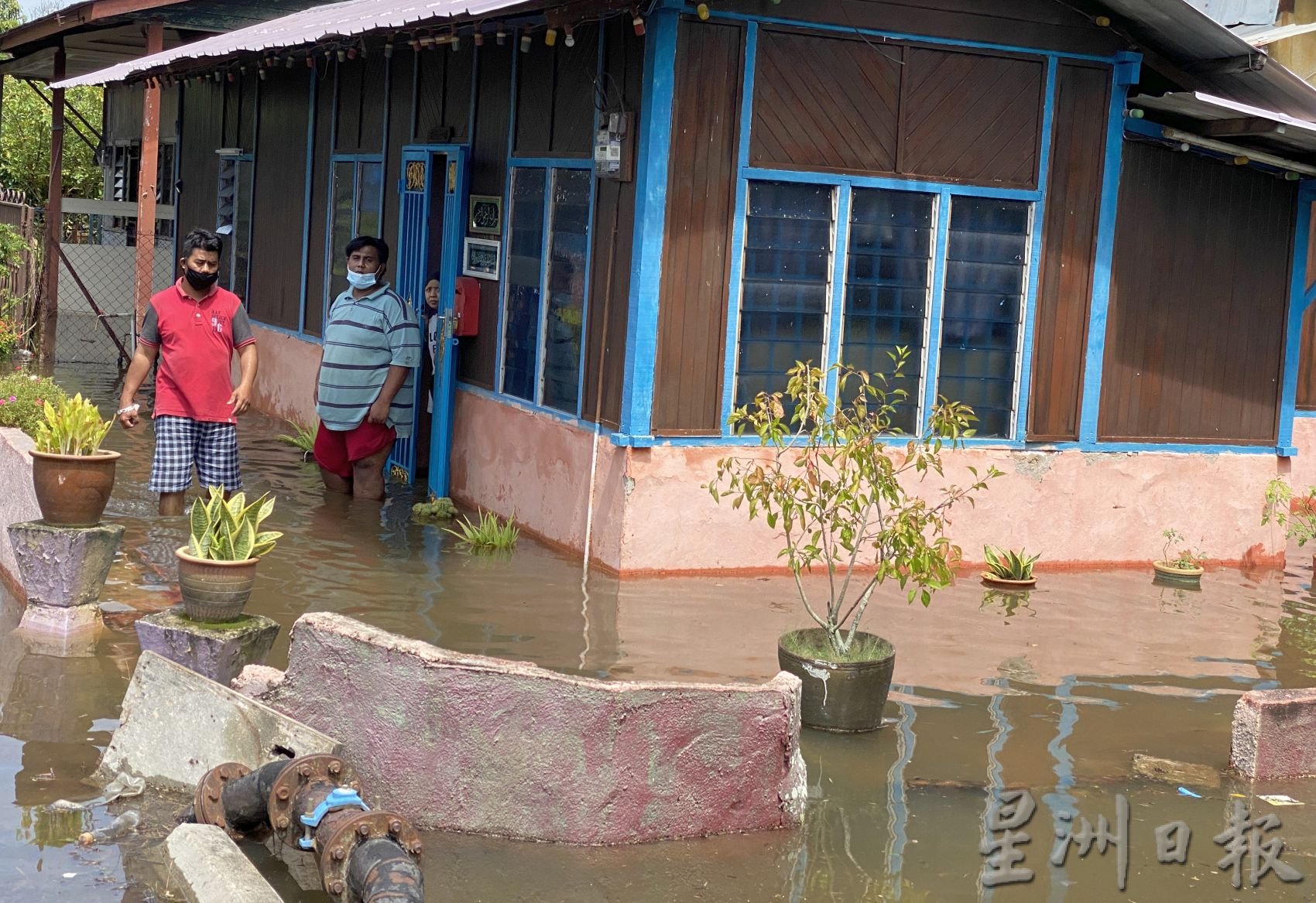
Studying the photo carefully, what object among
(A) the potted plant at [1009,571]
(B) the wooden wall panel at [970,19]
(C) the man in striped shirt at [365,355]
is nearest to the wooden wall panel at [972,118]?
(B) the wooden wall panel at [970,19]

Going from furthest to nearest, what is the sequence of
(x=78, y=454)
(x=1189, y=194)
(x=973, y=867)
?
(x=1189, y=194), (x=78, y=454), (x=973, y=867)

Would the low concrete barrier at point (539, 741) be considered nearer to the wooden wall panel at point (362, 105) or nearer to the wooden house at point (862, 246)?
the wooden house at point (862, 246)

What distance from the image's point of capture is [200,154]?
19250mm

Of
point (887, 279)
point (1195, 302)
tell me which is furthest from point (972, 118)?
point (1195, 302)

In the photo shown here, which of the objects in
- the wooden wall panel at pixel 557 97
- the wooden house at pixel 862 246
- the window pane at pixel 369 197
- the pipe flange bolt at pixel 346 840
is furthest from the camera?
the window pane at pixel 369 197

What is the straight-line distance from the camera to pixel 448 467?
38.6 ft

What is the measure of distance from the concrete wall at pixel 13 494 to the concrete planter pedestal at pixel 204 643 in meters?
1.70

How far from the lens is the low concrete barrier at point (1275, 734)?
6.36 meters

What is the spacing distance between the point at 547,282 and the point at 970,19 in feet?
10.5

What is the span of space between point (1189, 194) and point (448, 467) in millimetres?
5602

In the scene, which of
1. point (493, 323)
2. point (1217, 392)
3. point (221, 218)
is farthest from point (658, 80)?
point (221, 218)

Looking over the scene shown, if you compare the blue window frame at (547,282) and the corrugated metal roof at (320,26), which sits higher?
the corrugated metal roof at (320,26)

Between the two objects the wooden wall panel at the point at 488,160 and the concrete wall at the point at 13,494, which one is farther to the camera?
the wooden wall panel at the point at 488,160

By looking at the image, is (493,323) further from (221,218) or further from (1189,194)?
(221,218)
